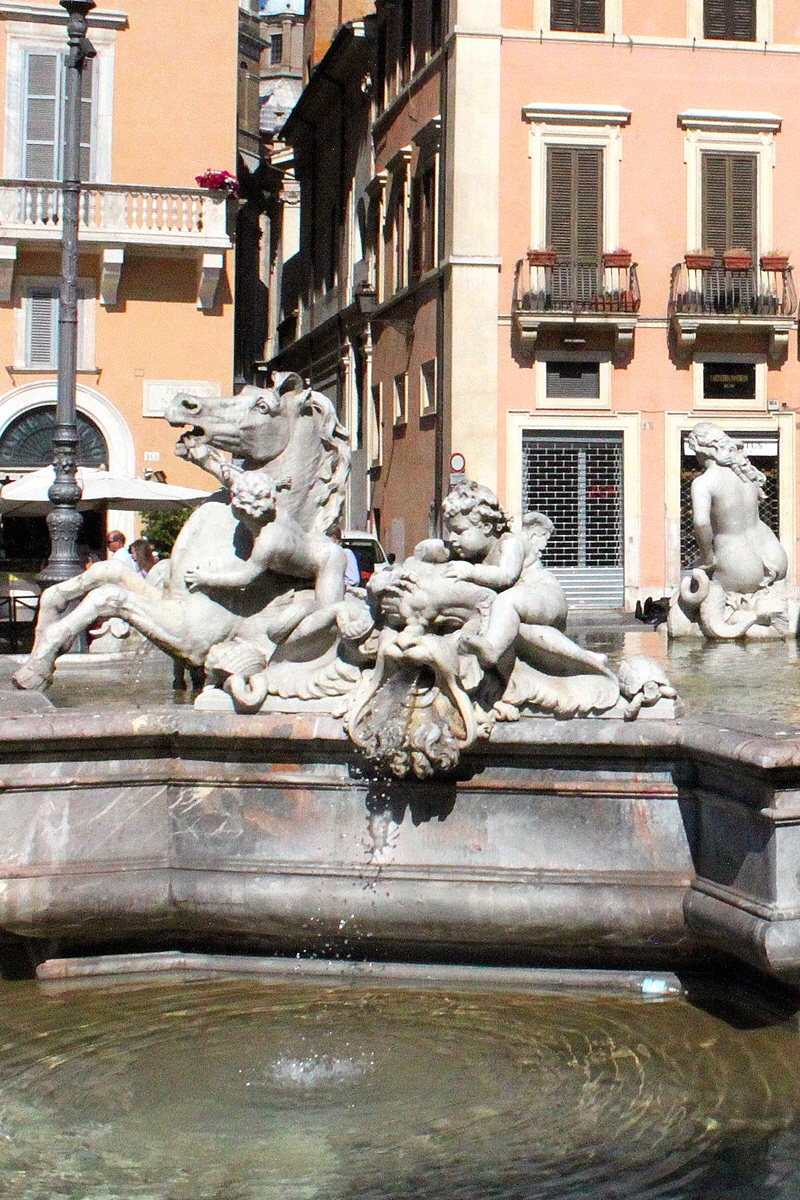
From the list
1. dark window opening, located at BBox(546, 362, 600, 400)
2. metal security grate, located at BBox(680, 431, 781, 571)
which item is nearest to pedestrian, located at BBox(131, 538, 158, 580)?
dark window opening, located at BBox(546, 362, 600, 400)

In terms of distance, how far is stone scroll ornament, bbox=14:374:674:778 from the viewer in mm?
4117

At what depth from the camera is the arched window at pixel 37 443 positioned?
72.5 feet

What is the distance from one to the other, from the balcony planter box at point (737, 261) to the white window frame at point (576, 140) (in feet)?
5.76

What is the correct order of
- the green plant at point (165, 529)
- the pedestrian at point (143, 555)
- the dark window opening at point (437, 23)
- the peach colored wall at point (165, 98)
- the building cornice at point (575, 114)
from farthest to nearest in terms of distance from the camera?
the dark window opening at point (437, 23) → the building cornice at point (575, 114) → the peach colored wall at point (165, 98) → the green plant at point (165, 529) → the pedestrian at point (143, 555)

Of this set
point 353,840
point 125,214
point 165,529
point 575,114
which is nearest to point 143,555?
point 165,529

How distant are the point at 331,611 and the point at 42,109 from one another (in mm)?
20419

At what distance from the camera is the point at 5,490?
15.0m

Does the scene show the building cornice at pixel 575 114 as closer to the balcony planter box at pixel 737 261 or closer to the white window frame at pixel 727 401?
the balcony planter box at pixel 737 261

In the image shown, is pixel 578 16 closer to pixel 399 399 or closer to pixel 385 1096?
pixel 399 399

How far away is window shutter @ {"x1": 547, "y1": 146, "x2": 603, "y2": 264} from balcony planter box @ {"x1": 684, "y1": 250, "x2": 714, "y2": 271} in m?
1.46

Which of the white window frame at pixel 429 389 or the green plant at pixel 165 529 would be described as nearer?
the green plant at pixel 165 529

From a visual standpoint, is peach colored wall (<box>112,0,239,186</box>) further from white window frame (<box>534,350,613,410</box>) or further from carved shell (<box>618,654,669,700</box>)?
carved shell (<box>618,654,669,700</box>)

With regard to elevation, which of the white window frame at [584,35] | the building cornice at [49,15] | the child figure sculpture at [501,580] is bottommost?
the child figure sculpture at [501,580]

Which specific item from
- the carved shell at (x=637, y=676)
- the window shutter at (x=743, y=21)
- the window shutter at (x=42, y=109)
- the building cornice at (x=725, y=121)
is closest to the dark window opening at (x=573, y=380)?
the building cornice at (x=725, y=121)
